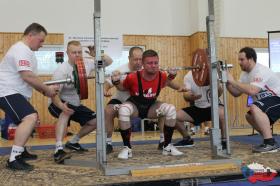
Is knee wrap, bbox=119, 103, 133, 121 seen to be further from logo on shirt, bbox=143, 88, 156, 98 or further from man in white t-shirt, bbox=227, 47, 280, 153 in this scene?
man in white t-shirt, bbox=227, 47, 280, 153

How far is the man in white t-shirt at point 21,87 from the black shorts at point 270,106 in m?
2.19

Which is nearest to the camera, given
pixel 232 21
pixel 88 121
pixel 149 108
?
pixel 149 108

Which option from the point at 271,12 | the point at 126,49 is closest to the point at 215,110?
the point at 126,49

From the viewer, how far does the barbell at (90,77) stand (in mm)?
3217

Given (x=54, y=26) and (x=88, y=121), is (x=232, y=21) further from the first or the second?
(x=88, y=121)

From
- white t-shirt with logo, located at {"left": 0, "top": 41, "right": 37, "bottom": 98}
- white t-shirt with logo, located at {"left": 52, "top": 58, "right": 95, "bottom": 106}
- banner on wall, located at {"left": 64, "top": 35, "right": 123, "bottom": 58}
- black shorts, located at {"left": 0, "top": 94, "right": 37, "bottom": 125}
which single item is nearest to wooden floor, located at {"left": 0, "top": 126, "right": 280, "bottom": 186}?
black shorts, located at {"left": 0, "top": 94, "right": 37, "bottom": 125}

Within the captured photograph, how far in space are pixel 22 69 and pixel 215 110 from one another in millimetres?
1798

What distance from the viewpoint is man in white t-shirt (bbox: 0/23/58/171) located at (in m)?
3.12

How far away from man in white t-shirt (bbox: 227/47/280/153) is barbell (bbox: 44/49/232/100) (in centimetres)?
26

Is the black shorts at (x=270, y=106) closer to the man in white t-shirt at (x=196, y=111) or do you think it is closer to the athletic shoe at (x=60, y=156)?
the man in white t-shirt at (x=196, y=111)

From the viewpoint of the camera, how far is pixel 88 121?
400cm

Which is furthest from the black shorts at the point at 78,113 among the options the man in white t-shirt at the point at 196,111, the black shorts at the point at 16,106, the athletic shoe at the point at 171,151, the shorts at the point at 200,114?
the shorts at the point at 200,114

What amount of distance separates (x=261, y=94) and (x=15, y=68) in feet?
8.46

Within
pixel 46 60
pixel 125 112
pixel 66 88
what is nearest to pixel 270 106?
pixel 125 112
